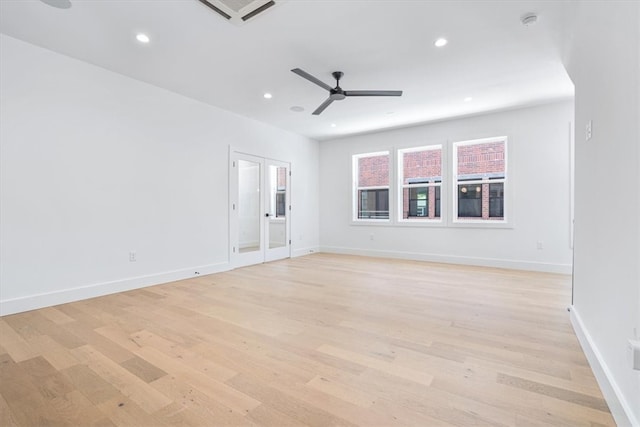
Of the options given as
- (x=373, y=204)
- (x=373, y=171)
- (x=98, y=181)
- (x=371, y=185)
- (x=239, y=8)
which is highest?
(x=239, y=8)

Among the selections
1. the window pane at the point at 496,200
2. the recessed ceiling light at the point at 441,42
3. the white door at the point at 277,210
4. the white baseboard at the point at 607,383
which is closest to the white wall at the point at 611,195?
the white baseboard at the point at 607,383

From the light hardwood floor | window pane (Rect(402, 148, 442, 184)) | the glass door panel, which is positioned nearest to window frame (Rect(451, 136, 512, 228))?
window pane (Rect(402, 148, 442, 184))

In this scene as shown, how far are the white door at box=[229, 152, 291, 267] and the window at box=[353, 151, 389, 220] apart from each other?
68.0 inches

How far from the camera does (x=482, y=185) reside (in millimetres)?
5648

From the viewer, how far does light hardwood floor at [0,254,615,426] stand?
5.07ft

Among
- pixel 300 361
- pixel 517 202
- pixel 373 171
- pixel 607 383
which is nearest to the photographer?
pixel 607 383

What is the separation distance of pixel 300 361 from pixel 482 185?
5033 mm

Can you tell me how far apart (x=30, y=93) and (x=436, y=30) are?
167 inches

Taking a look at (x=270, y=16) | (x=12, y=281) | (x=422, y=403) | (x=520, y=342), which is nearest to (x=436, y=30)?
(x=270, y=16)

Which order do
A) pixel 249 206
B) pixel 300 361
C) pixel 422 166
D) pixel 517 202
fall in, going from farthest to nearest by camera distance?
pixel 422 166
pixel 249 206
pixel 517 202
pixel 300 361

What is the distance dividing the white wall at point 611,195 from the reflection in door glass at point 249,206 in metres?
4.76

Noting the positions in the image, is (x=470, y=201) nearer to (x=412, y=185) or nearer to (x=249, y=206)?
(x=412, y=185)

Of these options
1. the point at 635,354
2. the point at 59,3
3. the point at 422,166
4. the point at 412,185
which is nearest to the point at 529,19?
the point at 635,354

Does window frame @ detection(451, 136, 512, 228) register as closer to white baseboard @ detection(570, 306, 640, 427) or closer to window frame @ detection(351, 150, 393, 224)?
window frame @ detection(351, 150, 393, 224)
